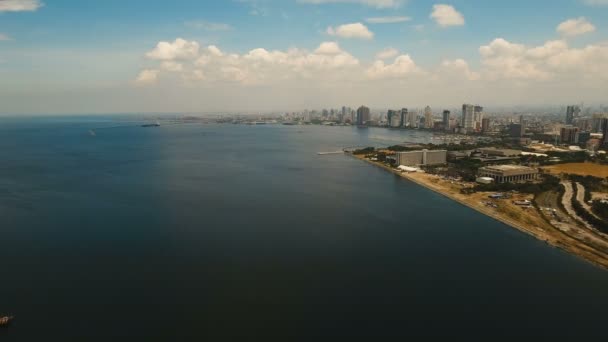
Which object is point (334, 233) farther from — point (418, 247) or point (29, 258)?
point (29, 258)

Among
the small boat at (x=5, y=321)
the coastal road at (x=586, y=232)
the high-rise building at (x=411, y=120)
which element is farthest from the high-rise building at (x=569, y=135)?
the small boat at (x=5, y=321)

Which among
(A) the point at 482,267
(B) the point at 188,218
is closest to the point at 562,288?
(A) the point at 482,267

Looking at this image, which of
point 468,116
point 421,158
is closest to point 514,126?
point 468,116

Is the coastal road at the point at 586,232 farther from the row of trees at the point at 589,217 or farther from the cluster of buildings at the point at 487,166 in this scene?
the cluster of buildings at the point at 487,166

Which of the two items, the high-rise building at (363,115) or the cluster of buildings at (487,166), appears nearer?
the cluster of buildings at (487,166)

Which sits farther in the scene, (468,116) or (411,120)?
(411,120)

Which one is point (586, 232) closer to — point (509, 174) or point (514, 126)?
point (509, 174)
